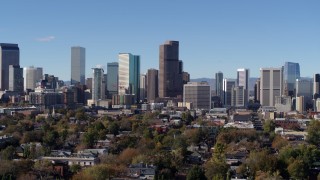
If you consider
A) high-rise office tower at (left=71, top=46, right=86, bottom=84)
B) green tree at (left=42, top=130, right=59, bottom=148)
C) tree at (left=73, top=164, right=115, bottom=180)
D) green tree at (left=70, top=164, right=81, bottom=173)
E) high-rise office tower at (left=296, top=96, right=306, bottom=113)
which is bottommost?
green tree at (left=70, top=164, right=81, bottom=173)

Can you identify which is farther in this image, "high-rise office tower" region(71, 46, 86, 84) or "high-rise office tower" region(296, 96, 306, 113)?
"high-rise office tower" region(71, 46, 86, 84)

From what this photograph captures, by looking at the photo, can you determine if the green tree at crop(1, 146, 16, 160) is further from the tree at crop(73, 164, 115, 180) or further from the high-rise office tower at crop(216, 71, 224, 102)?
the high-rise office tower at crop(216, 71, 224, 102)

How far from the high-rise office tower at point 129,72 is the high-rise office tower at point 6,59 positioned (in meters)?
16.6

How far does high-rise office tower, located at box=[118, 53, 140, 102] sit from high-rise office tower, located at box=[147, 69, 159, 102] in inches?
114

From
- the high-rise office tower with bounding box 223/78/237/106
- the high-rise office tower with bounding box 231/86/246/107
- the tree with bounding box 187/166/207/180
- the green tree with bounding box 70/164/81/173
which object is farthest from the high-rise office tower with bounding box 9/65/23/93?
the tree with bounding box 187/166/207/180

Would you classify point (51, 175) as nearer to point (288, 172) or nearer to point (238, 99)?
point (288, 172)

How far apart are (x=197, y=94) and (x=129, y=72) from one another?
19.1 m

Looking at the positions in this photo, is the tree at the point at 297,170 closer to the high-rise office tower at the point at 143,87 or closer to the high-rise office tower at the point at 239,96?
the high-rise office tower at the point at 239,96

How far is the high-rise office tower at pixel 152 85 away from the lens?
284 feet

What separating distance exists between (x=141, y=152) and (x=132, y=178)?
6613mm

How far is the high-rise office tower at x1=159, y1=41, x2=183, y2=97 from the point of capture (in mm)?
82375

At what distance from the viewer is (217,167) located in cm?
2177

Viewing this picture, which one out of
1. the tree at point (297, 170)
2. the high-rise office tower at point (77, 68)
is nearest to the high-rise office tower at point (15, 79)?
the high-rise office tower at point (77, 68)

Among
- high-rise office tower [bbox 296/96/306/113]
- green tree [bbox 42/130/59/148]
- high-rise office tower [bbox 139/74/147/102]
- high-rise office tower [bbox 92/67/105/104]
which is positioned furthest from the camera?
high-rise office tower [bbox 139/74/147/102]
